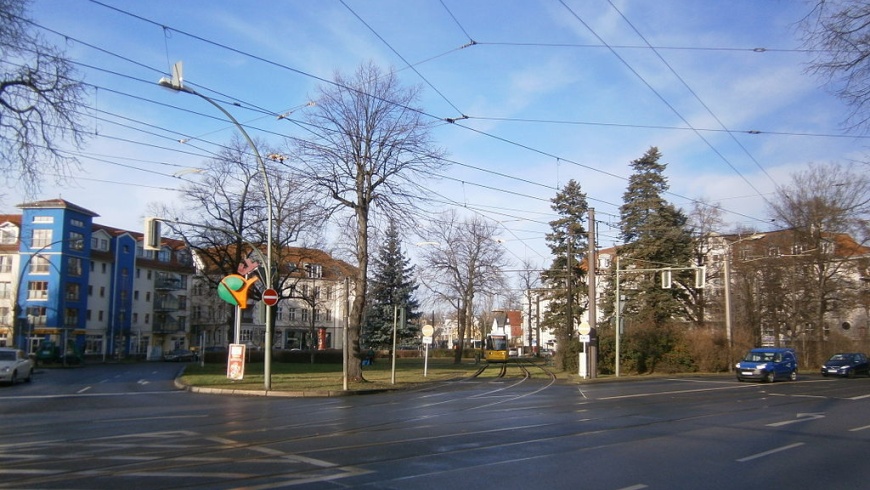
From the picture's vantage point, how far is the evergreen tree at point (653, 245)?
171 ft

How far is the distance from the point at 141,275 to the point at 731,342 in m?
64.4

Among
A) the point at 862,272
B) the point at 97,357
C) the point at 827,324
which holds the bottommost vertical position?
the point at 97,357

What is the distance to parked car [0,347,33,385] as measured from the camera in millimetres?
27169

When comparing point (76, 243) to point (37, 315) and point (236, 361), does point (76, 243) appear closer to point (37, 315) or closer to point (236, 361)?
point (37, 315)

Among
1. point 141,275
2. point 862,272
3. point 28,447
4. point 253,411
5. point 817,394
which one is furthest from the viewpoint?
point 141,275

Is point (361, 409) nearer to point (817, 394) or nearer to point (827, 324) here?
point (817, 394)

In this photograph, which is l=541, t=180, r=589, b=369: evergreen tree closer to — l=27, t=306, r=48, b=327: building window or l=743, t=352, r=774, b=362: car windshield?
l=743, t=352, r=774, b=362: car windshield

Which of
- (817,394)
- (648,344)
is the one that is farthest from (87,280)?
(817,394)

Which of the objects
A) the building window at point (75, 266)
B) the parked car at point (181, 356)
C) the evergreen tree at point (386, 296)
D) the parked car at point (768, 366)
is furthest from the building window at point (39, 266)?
the parked car at point (768, 366)

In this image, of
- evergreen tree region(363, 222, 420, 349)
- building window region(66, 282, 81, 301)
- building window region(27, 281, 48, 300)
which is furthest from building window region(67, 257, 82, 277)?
evergreen tree region(363, 222, 420, 349)

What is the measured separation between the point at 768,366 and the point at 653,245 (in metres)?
21.7

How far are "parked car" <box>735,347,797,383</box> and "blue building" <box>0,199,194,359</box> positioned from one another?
42.4 m

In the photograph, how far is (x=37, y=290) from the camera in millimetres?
62719

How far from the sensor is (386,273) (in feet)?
191
